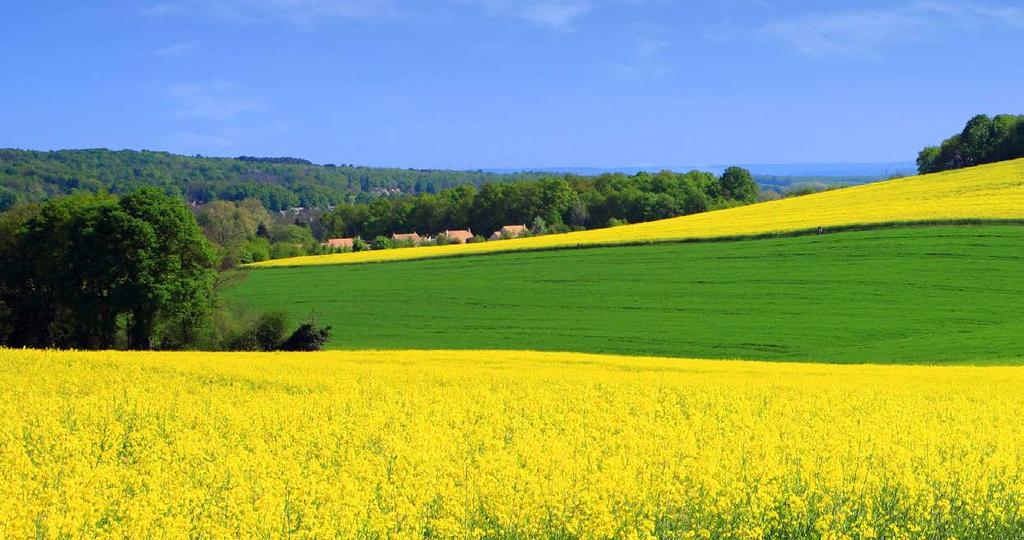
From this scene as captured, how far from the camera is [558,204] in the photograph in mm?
113438

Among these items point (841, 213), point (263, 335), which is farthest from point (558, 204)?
point (263, 335)

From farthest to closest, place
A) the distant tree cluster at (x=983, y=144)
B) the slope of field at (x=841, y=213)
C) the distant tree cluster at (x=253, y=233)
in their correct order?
the distant tree cluster at (x=983, y=144) < the distant tree cluster at (x=253, y=233) < the slope of field at (x=841, y=213)

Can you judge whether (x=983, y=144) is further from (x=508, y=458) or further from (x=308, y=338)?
(x=508, y=458)

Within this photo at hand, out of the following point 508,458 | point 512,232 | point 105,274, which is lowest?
point 508,458

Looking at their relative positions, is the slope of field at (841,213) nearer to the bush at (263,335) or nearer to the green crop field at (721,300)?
the green crop field at (721,300)

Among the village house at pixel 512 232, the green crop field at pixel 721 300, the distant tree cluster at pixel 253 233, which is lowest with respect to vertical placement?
the green crop field at pixel 721 300

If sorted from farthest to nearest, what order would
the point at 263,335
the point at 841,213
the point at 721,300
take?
the point at 841,213 → the point at 263,335 → the point at 721,300

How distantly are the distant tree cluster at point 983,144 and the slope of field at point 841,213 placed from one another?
1474 centimetres

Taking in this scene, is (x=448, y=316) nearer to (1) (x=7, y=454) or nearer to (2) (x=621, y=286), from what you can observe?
(2) (x=621, y=286)

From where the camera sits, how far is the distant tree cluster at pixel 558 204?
347 ft

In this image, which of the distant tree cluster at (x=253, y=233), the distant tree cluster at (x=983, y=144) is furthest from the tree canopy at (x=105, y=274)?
the distant tree cluster at (x=983, y=144)

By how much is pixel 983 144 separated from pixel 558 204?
4459cm

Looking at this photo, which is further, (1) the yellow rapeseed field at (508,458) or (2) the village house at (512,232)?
(2) the village house at (512,232)

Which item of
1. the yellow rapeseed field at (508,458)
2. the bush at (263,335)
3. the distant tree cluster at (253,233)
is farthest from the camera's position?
the distant tree cluster at (253,233)
